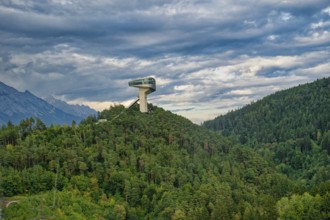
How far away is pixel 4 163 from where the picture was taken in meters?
125

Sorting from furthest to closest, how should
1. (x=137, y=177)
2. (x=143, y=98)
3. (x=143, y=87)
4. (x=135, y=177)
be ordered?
(x=143, y=87) < (x=143, y=98) < (x=137, y=177) < (x=135, y=177)

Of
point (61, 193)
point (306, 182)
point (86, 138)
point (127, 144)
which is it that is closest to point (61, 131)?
point (86, 138)

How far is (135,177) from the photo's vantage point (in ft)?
409

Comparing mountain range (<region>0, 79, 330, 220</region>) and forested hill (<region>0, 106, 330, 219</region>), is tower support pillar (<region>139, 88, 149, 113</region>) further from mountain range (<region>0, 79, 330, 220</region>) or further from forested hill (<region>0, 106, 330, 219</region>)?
forested hill (<region>0, 106, 330, 219</region>)

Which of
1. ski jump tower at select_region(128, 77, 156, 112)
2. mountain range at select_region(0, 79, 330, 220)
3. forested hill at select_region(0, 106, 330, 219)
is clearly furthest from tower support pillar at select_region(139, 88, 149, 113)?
forested hill at select_region(0, 106, 330, 219)

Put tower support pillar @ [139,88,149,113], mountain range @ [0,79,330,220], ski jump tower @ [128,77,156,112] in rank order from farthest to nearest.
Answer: ski jump tower @ [128,77,156,112] → tower support pillar @ [139,88,149,113] → mountain range @ [0,79,330,220]

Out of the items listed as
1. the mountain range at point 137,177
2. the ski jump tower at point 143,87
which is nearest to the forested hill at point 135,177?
the mountain range at point 137,177

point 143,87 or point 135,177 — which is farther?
point 143,87

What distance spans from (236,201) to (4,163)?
6073cm

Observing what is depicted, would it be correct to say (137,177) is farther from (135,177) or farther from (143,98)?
(143,98)

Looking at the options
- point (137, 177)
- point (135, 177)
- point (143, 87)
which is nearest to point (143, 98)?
point (143, 87)

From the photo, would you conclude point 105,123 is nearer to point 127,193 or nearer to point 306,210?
point 127,193

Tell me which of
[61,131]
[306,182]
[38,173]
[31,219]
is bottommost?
[306,182]

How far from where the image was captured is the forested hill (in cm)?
10938
